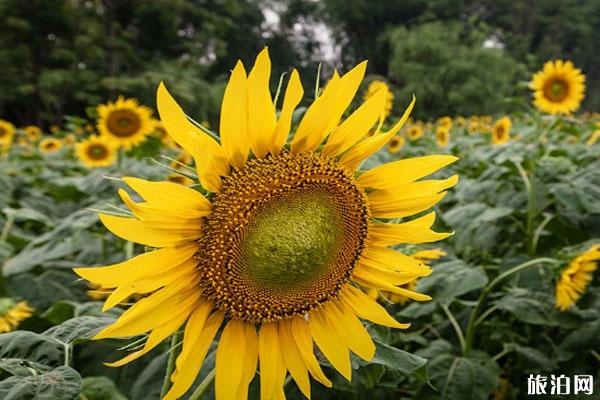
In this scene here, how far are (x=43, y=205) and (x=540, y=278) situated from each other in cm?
216

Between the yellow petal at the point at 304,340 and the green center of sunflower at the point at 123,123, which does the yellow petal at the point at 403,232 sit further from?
the green center of sunflower at the point at 123,123

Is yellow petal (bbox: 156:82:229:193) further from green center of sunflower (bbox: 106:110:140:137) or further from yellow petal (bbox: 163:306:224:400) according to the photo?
green center of sunflower (bbox: 106:110:140:137)

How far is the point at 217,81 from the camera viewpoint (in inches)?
923

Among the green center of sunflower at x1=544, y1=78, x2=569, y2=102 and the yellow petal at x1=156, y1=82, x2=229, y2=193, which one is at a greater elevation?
the green center of sunflower at x1=544, y1=78, x2=569, y2=102

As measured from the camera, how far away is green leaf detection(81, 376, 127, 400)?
1198 millimetres

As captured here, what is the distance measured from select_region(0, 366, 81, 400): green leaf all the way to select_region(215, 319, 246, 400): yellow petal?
0.67 ft

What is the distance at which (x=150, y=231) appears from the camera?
0.88m

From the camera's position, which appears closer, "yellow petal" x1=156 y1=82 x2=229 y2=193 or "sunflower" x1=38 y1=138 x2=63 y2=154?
"yellow petal" x1=156 y1=82 x2=229 y2=193

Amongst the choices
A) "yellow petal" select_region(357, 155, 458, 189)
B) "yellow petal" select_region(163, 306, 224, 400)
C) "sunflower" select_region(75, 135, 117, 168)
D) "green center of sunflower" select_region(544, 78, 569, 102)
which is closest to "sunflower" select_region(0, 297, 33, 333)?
"yellow petal" select_region(163, 306, 224, 400)

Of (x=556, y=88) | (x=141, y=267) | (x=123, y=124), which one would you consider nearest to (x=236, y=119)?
(x=141, y=267)

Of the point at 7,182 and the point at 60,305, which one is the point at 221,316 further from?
the point at 7,182

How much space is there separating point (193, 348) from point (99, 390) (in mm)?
372

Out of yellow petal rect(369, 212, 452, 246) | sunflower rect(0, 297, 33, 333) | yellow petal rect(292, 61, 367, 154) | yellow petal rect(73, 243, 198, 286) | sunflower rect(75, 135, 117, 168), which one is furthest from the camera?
sunflower rect(75, 135, 117, 168)

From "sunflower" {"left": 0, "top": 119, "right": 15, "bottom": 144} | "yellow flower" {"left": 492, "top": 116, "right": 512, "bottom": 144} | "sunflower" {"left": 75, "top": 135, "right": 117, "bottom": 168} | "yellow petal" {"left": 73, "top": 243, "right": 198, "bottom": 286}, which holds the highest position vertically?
"sunflower" {"left": 0, "top": 119, "right": 15, "bottom": 144}
